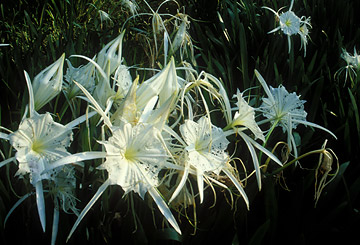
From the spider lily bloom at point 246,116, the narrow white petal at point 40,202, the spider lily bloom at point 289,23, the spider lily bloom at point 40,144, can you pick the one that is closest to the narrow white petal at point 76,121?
the spider lily bloom at point 40,144

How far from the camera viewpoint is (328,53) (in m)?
2.21

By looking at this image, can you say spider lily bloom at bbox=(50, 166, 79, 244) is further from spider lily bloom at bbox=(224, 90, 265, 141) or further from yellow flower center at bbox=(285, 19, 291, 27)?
yellow flower center at bbox=(285, 19, 291, 27)

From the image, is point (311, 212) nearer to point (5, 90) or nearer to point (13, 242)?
point (13, 242)

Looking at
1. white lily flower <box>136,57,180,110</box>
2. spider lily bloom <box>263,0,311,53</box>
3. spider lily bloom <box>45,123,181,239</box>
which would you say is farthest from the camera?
spider lily bloom <box>263,0,311,53</box>

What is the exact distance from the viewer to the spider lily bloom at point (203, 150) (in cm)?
79

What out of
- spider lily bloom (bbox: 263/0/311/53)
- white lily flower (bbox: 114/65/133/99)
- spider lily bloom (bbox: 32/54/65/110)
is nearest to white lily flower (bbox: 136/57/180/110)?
white lily flower (bbox: 114/65/133/99)

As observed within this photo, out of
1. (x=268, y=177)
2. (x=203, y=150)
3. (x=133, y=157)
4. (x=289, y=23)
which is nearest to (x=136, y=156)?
(x=133, y=157)

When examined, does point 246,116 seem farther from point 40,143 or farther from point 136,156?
point 40,143

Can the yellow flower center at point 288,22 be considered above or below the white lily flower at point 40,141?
above

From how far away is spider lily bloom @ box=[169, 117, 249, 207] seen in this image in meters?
0.79

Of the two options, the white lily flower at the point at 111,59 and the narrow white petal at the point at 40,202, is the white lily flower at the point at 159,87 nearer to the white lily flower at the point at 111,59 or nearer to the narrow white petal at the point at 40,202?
the white lily flower at the point at 111,59

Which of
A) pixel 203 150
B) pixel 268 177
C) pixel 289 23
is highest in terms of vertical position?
pixel 289 23

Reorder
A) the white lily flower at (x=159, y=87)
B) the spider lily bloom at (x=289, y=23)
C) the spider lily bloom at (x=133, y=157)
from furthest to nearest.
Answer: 1. the spider lily bloom at (x=289, y=23)
2. the white lily flower at (x=159, y=87)
3. the spider lily bloom at (x=133, y=157)

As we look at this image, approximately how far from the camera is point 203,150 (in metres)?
0.83
